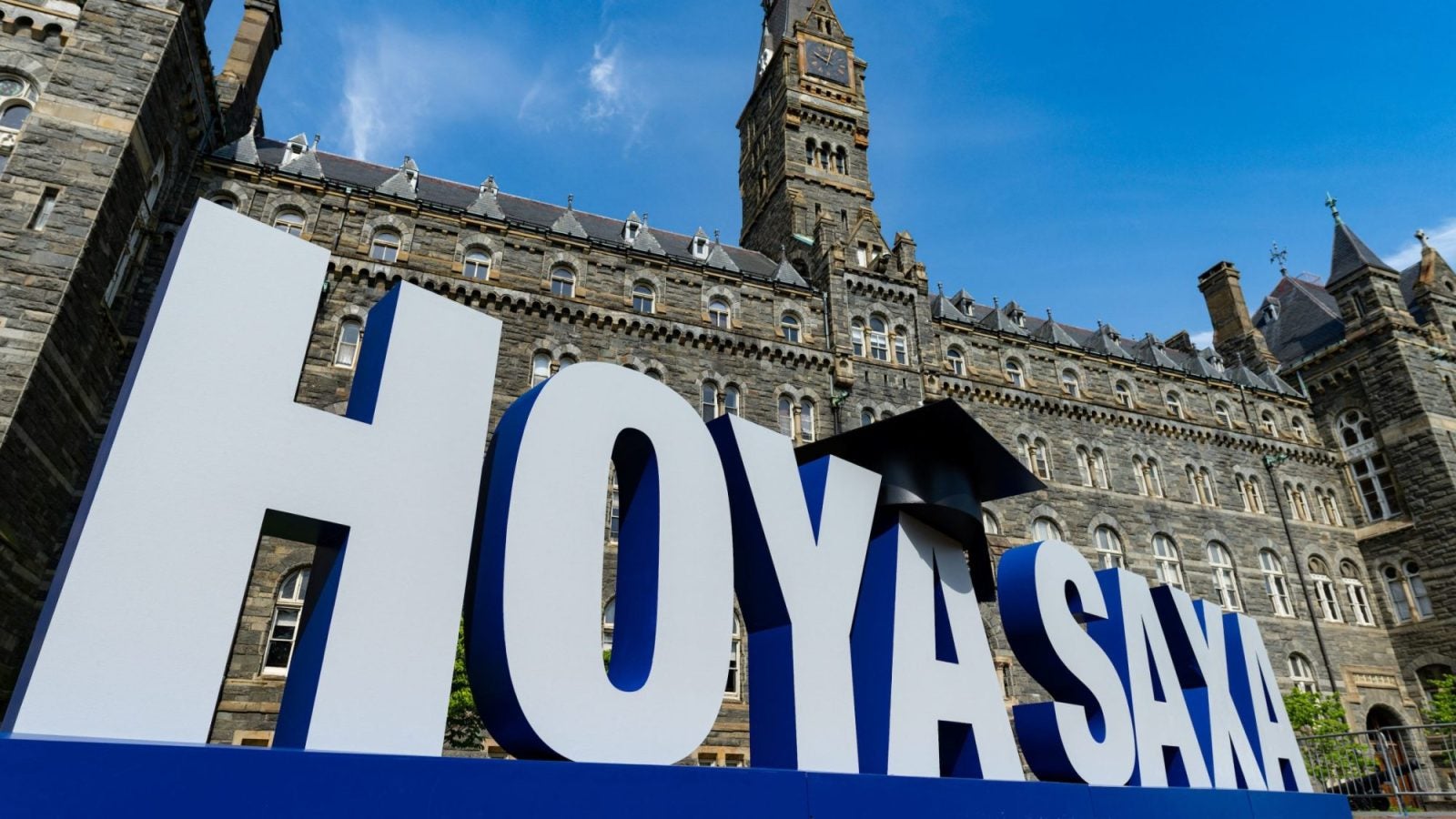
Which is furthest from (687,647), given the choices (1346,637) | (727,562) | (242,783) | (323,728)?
Result: (1346,637)

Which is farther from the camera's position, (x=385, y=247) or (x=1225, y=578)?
(x=1225, y=578)

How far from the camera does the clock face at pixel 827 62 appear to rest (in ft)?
116

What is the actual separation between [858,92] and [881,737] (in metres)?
34.0

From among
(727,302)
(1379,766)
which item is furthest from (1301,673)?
(727,302)

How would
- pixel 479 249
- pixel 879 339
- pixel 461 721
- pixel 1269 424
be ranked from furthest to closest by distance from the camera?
pixel 1269 424
pixel 879 339
pixel 479 249
pixel 461 721

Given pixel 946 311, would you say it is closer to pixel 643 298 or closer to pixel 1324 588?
pixel 643 298

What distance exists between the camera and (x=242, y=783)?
3.44 meters

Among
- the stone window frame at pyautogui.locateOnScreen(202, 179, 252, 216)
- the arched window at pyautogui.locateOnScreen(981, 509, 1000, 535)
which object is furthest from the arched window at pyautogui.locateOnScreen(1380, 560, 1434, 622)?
the stone window frame at pyautogui.locateOnScreen(202, 179, 252, 216)

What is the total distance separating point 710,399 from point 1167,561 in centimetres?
1743

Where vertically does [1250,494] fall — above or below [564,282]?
below

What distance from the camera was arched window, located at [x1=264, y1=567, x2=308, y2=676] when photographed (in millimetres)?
16453

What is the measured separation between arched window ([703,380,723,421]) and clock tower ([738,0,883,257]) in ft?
28.4

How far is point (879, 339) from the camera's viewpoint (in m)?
26.5

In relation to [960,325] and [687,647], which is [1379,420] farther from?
[687,647]
